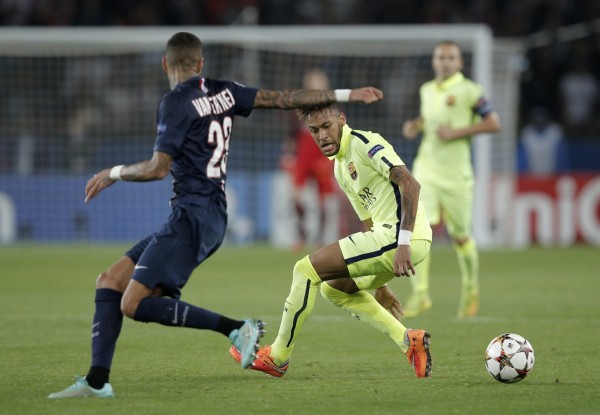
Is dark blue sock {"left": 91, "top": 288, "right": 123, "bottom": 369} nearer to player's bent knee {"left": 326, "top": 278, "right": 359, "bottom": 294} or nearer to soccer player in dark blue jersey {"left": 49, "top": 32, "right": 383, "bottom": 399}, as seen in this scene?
soccer player in dark blue jersey {"left": 49, "top": 32, "right": 383, "bottom": 399}

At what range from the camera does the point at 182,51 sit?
654 centimetres

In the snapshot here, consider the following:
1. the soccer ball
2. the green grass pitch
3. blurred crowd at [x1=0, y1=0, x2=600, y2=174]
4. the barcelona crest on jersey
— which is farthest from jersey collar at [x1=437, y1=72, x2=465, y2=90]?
blurred crowd at [x1=0, y1=0, x2=600, y2=174]

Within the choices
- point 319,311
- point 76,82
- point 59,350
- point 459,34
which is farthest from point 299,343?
point 76,82

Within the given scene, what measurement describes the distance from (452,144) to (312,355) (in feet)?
12.3

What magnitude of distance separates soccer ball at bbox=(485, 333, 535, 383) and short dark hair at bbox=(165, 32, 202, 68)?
7.99 feet

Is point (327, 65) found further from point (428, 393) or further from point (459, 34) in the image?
point (428, 393)

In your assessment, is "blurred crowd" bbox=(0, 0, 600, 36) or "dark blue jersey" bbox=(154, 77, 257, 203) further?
"blurred crowd" bbox=(0, 0, 600, 36)

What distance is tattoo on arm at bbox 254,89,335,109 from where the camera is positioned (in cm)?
677

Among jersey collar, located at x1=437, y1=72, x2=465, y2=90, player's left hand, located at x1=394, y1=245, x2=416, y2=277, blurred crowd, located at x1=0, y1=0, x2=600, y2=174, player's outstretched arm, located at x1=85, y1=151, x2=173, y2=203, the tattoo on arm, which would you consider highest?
blurred crowd, located at x1=0, y1=0, x2=600, y2=174

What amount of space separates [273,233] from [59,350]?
38.0 feet

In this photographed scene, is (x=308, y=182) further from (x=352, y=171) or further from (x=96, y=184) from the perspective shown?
(x=96, y=184)

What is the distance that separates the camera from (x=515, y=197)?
1931 cm

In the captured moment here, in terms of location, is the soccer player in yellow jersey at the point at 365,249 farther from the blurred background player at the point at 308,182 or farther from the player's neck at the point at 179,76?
the blurred background player at the point at 308,182

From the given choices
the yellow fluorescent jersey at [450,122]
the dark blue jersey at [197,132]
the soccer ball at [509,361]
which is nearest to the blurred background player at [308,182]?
the yellow fluorescent jersey at [450,122]
